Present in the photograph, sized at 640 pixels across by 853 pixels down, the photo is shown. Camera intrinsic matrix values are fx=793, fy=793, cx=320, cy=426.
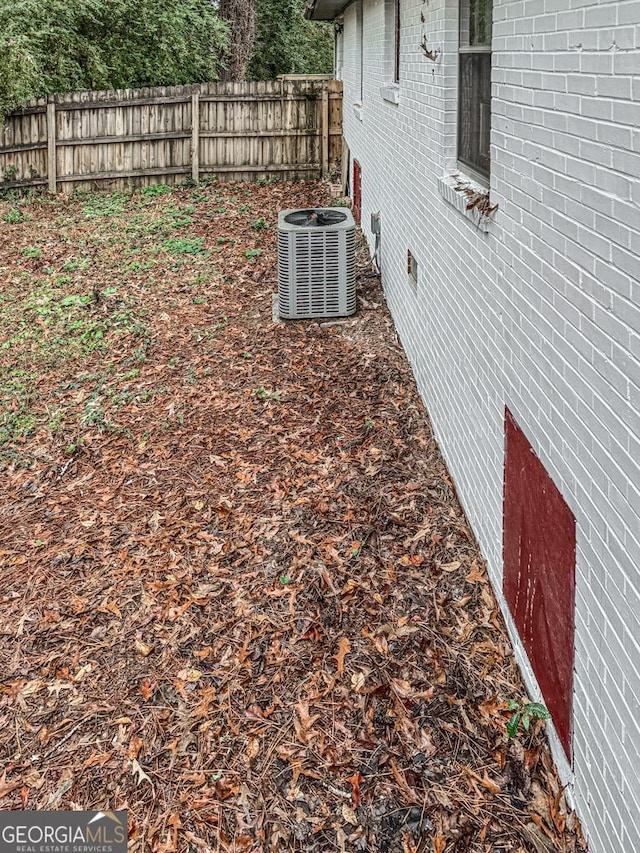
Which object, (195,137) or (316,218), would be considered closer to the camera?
(316,218)

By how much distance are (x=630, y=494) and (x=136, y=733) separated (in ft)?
8.55

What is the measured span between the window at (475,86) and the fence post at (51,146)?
1196cm

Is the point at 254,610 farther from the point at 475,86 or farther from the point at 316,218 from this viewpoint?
the point at 316,218

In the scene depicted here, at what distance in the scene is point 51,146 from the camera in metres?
14.9

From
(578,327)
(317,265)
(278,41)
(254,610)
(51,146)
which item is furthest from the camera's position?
(278,41)

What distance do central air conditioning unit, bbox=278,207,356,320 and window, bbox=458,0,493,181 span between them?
10.9 ft

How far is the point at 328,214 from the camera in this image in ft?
28.0

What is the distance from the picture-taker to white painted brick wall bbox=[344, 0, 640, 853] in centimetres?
212

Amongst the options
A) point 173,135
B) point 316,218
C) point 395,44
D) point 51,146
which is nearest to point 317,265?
point 316,218

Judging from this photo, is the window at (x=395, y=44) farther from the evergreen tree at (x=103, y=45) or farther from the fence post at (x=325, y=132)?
the evergreen tree at (x=103, y=45)

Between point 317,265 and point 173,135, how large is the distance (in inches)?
337

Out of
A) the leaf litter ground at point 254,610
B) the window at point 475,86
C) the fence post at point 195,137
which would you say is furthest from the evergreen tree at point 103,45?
the window at point 475,86

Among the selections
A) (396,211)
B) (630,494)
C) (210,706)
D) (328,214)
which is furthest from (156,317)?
(630,494)

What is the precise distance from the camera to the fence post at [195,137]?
15.0 metres
